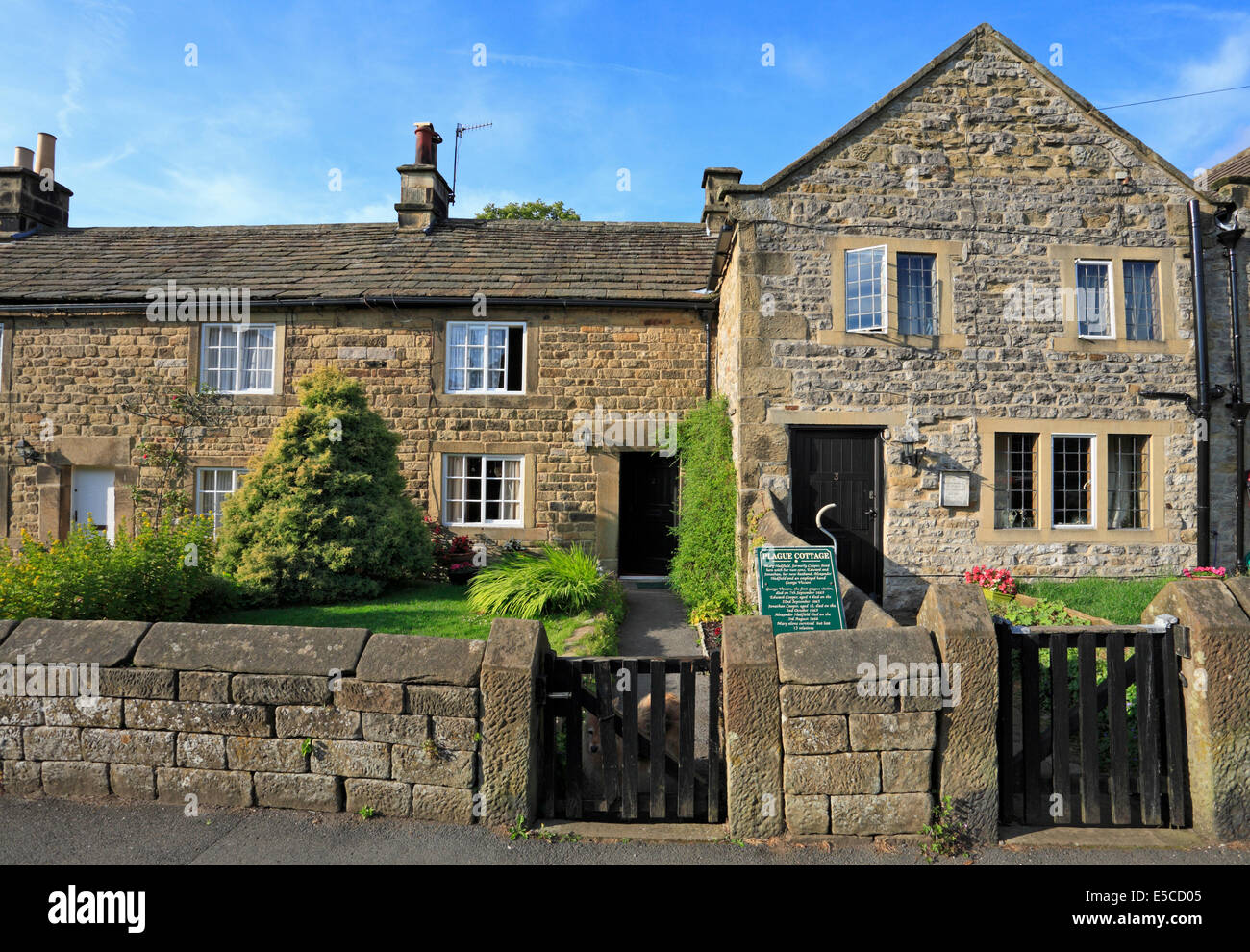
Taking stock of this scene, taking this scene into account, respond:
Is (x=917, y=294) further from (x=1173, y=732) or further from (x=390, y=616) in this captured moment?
(x=390, y=616)

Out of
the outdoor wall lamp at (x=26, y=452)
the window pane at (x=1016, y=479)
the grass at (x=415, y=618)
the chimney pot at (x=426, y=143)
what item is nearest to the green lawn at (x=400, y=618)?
the grass at (x=415, y=618)

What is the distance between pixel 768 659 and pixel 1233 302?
410 inches

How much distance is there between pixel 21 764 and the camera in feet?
14.4

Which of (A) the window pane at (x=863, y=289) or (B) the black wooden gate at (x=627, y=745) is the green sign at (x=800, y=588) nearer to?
(B) the black wooden gate at (x=627, y=745)

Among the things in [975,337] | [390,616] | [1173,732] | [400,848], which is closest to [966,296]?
[975,337]

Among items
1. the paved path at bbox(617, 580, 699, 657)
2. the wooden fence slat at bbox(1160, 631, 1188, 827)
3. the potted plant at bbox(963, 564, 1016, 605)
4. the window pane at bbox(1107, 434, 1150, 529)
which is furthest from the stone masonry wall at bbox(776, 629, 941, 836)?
the window pane at bbox(1107, 434, 1150, 529)

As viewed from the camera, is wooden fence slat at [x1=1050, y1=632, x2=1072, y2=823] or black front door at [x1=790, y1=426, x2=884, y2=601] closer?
wooden fence slat at [x1=1050, y1=632, x2=1072, y2=823]

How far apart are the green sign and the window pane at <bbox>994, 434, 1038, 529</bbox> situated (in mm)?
4233

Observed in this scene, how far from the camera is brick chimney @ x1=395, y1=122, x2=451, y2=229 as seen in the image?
47.1ft

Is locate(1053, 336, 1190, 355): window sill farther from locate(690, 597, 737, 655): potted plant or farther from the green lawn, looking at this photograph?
the green lawn

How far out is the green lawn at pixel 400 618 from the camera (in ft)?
23.9

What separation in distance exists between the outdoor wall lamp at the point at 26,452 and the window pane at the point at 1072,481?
1686 cm
